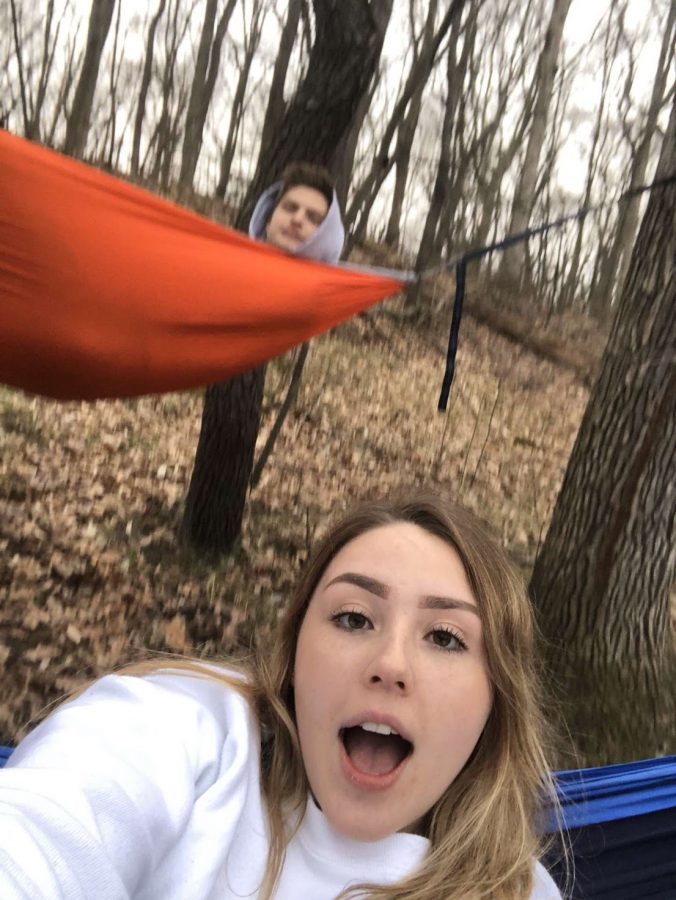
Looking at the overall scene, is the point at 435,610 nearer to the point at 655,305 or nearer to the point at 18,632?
the point at 655,305

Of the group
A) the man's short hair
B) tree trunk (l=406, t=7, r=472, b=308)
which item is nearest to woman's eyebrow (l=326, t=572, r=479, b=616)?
the man's short hair

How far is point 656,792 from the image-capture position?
129 cm

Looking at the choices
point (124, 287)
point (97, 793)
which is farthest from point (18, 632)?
point (97, 793)

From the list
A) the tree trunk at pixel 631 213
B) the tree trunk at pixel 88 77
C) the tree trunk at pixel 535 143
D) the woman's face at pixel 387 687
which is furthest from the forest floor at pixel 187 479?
the tree trunk at pixel 631 213

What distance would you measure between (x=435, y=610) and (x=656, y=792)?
903mm

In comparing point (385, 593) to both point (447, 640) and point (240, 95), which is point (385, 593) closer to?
point (447, 640)

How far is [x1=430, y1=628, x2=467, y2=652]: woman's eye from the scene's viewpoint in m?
0.71

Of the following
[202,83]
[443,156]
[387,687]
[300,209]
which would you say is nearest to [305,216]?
[300,209]

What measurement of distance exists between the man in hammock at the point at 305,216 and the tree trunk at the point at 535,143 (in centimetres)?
526

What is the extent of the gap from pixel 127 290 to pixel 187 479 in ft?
5.04

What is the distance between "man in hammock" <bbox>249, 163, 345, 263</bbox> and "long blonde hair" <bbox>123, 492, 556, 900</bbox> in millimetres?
1072

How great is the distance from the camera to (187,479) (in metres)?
2.88

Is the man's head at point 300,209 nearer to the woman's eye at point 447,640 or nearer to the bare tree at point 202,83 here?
the woman's eye at point 447,640

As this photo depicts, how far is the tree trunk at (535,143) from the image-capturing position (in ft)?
19.4
